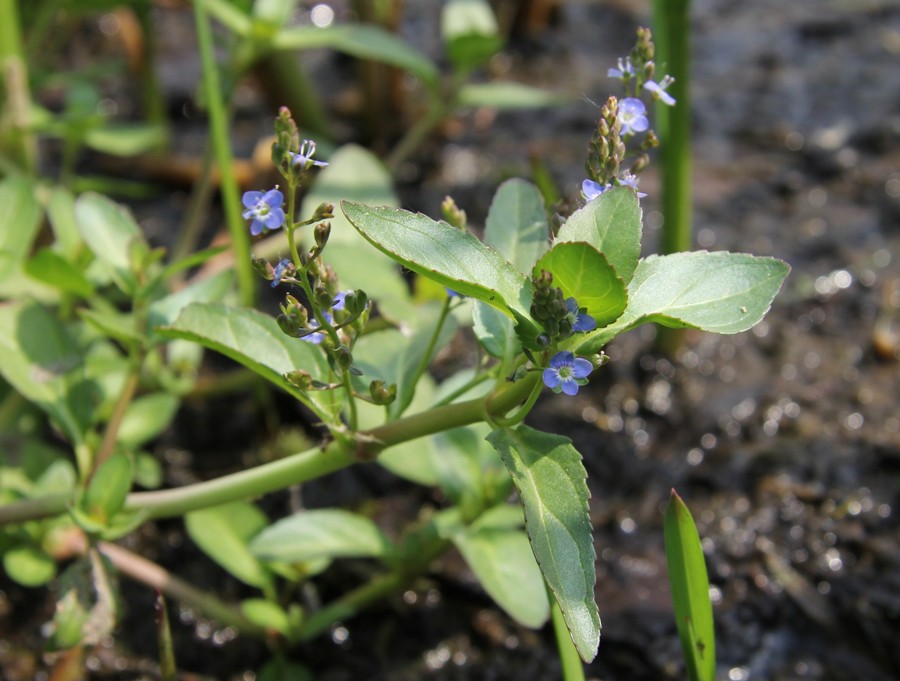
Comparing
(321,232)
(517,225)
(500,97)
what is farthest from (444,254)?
(500,97)

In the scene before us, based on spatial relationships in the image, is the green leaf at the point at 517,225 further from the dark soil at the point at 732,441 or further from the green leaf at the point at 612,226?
the dark soil at the point at 732,441

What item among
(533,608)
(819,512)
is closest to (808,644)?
(819,512)

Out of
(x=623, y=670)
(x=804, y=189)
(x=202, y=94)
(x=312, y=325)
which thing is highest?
(x=312, y=325)

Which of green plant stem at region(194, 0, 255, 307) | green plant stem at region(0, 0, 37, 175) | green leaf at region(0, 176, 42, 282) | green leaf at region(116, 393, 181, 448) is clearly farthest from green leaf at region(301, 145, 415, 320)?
green plant stem at region(0, 0, 37, 175)

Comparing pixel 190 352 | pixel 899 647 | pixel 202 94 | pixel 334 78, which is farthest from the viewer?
pixel 334 78

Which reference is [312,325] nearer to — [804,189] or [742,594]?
[742,594]

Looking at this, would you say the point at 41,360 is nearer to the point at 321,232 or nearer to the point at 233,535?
the point at 233,535

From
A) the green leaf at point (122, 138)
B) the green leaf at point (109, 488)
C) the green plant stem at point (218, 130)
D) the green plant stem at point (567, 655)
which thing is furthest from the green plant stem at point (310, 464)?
the green leaf at point (122, 138)
